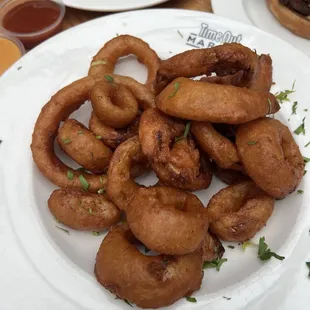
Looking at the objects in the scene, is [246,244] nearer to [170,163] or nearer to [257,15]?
[170,163]

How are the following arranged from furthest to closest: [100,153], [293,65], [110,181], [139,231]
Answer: [293,65] → [100,153] → [110,181] → [139,231]

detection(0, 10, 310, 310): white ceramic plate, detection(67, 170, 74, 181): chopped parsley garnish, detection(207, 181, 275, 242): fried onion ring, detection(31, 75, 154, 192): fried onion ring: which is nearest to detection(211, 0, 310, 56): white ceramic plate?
detection(0, 10, 310, 310): white ceramic plate

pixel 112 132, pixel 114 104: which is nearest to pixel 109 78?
pixel 114 104

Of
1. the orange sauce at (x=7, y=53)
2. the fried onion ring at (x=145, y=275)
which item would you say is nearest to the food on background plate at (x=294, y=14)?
the orange sauce at (x=7, y=53)

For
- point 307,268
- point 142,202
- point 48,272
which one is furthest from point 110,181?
point 307,268

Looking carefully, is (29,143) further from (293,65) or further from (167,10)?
(293,65)

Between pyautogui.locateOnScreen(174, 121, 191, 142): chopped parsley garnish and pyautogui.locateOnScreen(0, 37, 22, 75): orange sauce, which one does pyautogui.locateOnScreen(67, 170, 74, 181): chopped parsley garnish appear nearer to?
pyautogui.locateOnScreen(174, 121, 191, 142): chopped parsley garnish

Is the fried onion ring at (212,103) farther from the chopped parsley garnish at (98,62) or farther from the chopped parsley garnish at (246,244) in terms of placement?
the chopped parsley garnish at (98,62)
